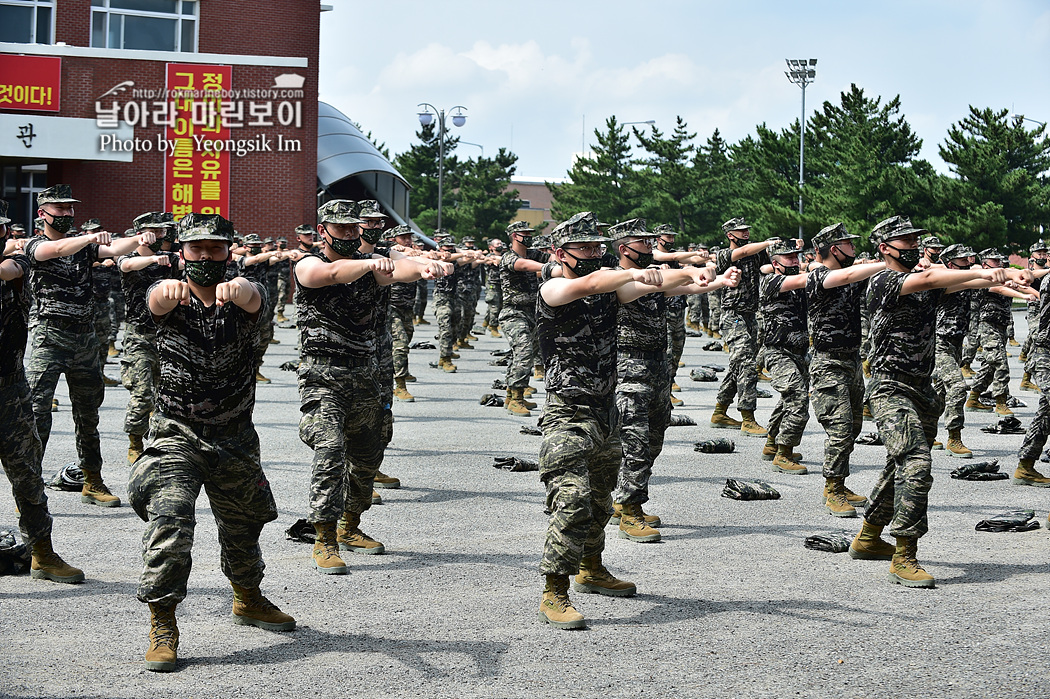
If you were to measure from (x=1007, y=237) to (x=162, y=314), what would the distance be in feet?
152

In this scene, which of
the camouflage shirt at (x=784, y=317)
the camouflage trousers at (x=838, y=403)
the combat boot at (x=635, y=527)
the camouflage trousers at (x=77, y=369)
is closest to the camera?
the combat boot at (x=635, y=527)

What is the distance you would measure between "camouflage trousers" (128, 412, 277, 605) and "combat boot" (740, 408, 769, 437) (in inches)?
321

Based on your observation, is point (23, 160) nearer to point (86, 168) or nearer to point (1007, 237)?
point (86, 168)

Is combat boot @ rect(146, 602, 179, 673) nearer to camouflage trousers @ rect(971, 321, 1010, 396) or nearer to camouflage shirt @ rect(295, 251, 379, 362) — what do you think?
camouflage shirt @ rect(295, 251, 379, 362)

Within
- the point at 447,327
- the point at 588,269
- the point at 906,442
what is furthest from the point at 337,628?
the point at 447,327

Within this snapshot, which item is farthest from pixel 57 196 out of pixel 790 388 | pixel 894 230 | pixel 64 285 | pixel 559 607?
pixel 790 388

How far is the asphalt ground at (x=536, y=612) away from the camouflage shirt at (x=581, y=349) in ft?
4.13

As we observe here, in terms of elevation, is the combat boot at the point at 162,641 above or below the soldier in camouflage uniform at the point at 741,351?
below

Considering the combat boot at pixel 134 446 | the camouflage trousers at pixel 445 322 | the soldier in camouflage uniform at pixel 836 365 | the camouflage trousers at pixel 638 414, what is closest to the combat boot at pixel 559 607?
the camouflage trousers at pixel 638 414

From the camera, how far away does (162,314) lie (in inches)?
211

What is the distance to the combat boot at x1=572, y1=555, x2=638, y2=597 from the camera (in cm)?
643

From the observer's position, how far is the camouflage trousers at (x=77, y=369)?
835cm

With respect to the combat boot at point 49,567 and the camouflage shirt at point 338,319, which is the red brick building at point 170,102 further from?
the combat boot at point 49,567

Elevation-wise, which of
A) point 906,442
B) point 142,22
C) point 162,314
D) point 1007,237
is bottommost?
point 906,442
